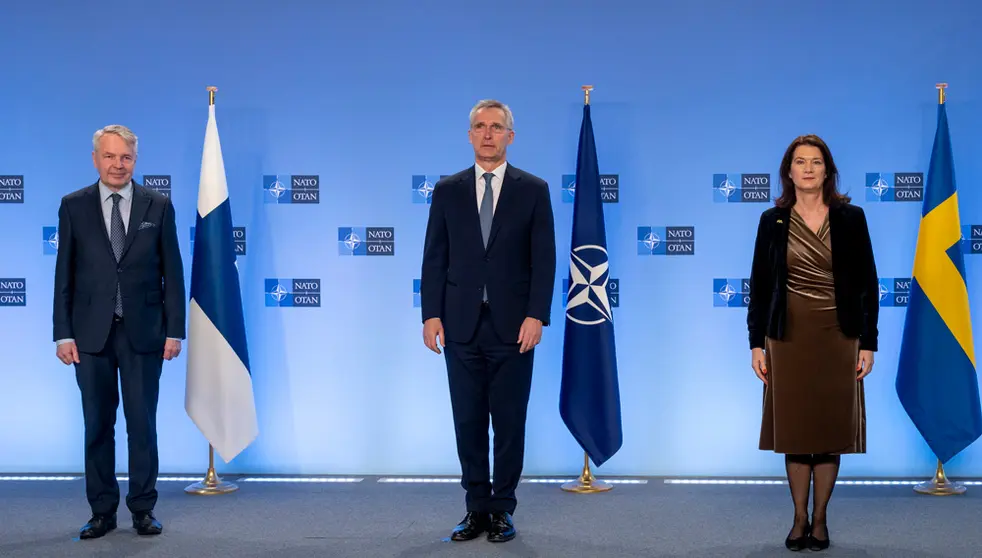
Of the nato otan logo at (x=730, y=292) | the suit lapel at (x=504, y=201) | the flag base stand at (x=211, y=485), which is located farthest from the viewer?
the nato otan logo at (x=730, y=292)

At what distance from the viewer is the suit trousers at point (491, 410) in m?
3.74

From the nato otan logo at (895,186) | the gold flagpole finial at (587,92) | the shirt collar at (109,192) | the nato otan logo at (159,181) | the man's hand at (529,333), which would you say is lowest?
the man's hand at (529,333)

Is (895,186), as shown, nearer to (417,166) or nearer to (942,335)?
(942,335)

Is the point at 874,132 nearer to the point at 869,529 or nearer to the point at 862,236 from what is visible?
the point at 862,236

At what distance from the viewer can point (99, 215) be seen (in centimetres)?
388

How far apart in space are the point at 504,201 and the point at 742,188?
6.15ft

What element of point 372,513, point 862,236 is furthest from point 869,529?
point 372,513

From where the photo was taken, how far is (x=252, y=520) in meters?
4.15

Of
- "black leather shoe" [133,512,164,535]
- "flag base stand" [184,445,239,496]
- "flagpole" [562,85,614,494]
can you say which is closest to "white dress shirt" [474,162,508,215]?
"flagpole" [562,85,614,494]

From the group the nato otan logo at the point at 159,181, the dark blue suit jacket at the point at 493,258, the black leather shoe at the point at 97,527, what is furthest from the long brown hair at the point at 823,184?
the nato otan logo at the point at 159,181

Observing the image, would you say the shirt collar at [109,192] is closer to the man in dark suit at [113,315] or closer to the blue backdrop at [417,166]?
the man in dark suit at [113,315]

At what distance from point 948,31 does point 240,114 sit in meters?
3.86

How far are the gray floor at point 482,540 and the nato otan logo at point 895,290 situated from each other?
98 centimetres

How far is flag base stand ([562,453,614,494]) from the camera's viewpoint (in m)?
4.76
